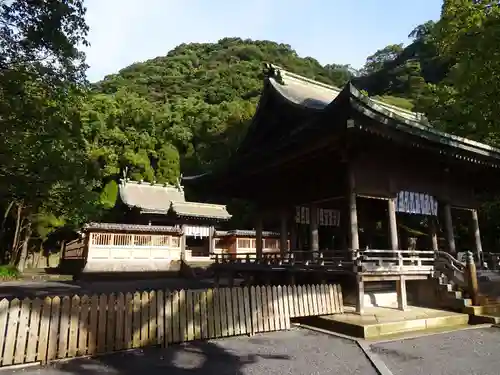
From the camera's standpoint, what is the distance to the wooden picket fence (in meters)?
6.48

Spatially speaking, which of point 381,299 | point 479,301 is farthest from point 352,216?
point 479,301

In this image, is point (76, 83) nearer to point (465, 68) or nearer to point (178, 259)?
point (465, 68)

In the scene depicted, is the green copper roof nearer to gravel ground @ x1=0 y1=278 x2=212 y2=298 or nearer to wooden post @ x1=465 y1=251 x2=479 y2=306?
wooden post @ x1=465 y1=251 x2=479 y2=306

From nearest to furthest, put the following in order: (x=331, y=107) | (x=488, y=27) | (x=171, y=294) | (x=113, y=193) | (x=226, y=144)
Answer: (x=171, y=294) < (x=331, y=107) < (x=488, y=27) < (x=113, y=193) < (x=226, y=144)

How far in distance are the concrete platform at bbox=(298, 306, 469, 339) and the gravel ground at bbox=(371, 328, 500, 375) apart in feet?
1.98

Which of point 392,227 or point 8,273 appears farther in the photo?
point 8,273

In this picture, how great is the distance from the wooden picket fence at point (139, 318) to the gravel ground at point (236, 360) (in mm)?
279

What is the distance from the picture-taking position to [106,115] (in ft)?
174

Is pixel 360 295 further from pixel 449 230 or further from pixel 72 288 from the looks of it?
pixel 72 288

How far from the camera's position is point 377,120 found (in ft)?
31.8

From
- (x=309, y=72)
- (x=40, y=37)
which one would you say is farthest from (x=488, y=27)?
(x=309, y=72)

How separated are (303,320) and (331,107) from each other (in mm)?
6011

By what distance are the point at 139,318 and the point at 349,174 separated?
287 inches

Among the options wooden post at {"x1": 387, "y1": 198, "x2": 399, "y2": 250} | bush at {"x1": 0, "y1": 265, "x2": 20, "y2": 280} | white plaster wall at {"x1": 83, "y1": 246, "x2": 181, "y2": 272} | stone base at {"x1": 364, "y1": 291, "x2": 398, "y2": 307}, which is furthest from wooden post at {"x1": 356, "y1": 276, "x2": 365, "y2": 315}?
bush at {"x1": 0, "y1": 265, "x2": 20, "y2": 280}
